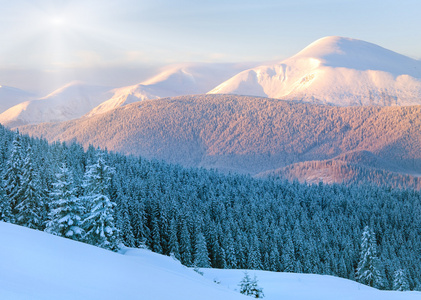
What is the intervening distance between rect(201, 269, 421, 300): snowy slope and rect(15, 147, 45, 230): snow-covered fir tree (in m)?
19.2

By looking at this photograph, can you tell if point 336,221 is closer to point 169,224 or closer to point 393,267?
point 393,267

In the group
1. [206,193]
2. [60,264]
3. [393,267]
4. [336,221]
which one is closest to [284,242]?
[393,267]

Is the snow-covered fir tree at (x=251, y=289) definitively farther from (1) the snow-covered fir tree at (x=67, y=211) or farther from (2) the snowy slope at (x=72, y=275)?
(1) the snow-covered fir tree at (x=67, y=211)

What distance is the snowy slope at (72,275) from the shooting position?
1028 centimetres

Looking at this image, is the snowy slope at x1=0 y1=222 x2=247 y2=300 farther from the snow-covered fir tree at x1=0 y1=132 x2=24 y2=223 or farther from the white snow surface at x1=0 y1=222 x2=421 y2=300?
the snow-covered fir tree at x1=0 y1=132 x2=24 y2=223

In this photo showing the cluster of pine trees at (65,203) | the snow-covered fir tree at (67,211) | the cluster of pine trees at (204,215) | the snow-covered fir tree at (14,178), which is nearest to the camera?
the snow-covered fir tree at (67,211)

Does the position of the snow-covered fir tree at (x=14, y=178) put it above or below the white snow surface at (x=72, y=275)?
below

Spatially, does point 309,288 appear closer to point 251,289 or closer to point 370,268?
point 251,289

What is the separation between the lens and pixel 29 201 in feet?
Answer: 139

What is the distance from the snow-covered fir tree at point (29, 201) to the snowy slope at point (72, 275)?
27616 mm

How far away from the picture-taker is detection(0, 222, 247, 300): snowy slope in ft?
33.7

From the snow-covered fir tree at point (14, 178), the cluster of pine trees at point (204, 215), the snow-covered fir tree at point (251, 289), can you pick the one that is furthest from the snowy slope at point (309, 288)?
the snow-covered fir tree at point (14, 178)

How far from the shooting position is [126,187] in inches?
3460

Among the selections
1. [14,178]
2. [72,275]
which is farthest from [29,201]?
[72,275]
